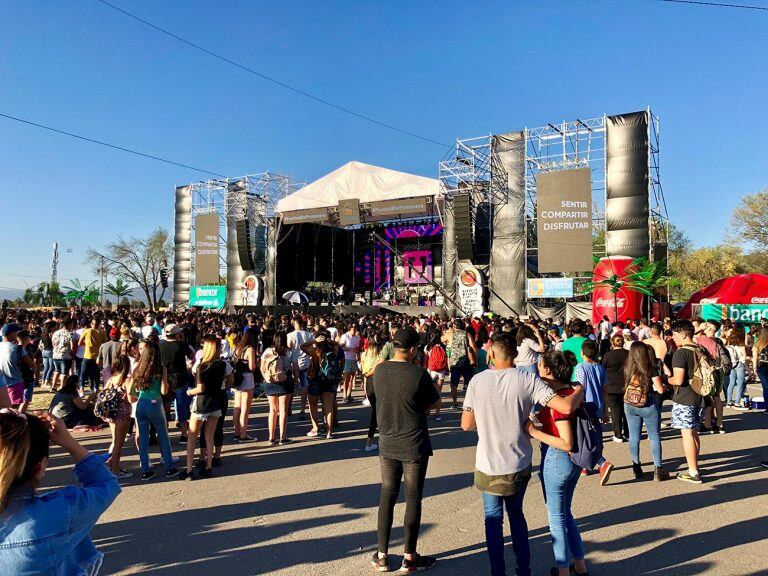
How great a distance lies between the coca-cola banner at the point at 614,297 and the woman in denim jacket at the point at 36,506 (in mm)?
20598

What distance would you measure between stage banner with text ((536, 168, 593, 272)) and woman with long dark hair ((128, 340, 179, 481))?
19309mm

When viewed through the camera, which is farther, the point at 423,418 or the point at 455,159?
the point at 455,159

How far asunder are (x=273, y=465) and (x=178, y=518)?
66.5 inches

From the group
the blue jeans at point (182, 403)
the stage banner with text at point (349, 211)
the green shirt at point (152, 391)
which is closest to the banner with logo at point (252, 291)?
the stage banner with text at point (349, 211)

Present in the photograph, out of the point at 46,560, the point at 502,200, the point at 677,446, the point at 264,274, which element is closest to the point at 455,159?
the point at 502,200

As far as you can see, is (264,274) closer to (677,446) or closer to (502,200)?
(502,200)

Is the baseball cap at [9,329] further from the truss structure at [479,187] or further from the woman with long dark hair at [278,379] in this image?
the truss structure at [479,187]

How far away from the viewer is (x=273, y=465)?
6234 millimetres

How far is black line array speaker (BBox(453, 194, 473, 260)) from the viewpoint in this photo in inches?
946

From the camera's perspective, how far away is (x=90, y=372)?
10.2 m

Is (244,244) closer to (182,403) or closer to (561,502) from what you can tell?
(182,403)

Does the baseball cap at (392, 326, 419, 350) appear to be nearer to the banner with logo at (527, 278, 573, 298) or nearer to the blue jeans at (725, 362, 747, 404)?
the blue jeans at (725, 362, 747, 404)

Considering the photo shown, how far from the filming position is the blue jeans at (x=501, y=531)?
3.20 meters

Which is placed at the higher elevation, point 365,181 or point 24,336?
point 365,181
